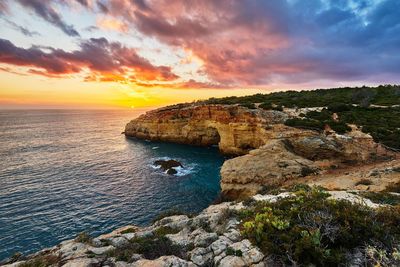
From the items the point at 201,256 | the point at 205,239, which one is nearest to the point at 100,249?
the point at 201,256

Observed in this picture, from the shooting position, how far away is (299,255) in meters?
7.09

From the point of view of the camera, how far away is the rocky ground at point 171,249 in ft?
25.5

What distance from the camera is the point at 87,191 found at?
1319 inches

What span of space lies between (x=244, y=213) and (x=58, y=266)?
24.0ft

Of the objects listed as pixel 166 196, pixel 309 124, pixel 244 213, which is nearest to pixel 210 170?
A: pixel 166 196

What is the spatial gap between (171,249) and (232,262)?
2414 mm

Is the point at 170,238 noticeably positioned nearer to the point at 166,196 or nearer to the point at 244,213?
Answer: the point at 244,213

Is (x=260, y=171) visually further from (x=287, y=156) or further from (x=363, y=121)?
(x=363, y=121)

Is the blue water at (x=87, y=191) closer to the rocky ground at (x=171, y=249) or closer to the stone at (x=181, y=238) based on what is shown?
the rocky ground at (x=171, y=249)

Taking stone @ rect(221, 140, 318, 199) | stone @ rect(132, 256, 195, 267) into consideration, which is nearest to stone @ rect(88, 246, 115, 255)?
stone @ rect(132, 256, 195, 267)

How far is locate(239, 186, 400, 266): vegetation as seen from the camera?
710 cm

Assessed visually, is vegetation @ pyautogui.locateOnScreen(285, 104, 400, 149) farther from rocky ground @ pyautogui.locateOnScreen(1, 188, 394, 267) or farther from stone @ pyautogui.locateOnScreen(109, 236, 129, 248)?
stone @ pyautogui.locateOnScreen(109, 236, 129, 248)

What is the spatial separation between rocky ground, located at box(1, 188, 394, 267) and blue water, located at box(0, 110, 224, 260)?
14.5 m

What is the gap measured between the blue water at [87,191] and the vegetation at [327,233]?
63.6 ft
